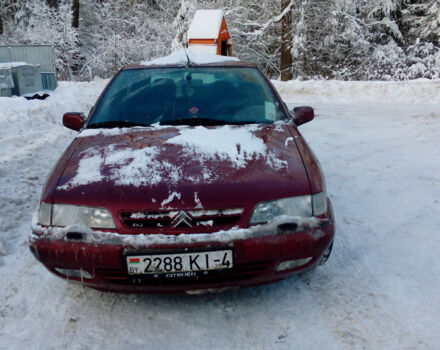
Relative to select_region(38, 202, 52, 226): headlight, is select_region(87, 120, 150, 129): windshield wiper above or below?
above

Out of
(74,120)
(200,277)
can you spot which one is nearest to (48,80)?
(74,120)

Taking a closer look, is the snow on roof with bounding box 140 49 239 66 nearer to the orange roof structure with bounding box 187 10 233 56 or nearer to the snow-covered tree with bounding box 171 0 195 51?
the orange roof structure with bounding box 187 10 233 56

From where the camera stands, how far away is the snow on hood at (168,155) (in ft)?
7.91

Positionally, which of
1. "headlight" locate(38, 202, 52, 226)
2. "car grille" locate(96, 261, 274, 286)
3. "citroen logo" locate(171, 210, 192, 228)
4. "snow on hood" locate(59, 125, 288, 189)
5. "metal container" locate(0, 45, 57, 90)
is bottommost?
"metal container" locate(0, 45, 57, 90)

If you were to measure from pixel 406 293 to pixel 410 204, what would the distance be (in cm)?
166

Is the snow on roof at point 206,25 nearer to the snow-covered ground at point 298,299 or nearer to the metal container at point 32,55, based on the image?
the metal container at point 32,55

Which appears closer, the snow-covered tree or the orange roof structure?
the orange roof structure

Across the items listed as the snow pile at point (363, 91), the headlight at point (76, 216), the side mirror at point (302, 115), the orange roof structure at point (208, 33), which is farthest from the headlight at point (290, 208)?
the orange roof structure at point (208, 33)

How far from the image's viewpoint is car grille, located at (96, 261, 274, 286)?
2244 millimetres

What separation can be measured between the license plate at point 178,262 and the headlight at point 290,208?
265 millimetres

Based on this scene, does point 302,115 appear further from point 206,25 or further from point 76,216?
point 206,25

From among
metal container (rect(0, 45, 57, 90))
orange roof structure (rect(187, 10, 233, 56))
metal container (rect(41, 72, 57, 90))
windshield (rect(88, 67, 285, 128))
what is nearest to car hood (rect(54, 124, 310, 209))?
windshield (rect(88, 67, 285, 128))

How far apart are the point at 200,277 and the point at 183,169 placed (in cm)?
63

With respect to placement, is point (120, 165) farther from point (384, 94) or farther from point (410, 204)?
point (384, 94)
